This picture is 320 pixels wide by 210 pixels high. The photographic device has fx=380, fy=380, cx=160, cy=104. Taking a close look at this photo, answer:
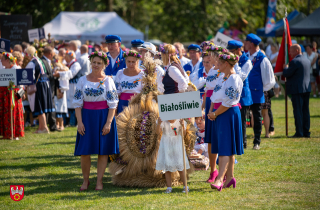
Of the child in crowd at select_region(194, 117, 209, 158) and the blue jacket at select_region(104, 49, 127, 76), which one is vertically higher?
the blue jacket at select_region(104, 49, 127, 76)

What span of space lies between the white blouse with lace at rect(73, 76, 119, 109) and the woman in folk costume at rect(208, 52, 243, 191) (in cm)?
151

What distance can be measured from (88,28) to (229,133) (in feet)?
54.3

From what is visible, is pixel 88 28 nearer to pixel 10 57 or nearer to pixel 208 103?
pixel 10 57

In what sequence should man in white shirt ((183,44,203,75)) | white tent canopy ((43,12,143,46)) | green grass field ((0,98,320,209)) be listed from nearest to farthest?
green grass field ((0,98,320,209)) < man in white shirt ((183,44,203,75)) < white tent canopy ((43,12,143,46))

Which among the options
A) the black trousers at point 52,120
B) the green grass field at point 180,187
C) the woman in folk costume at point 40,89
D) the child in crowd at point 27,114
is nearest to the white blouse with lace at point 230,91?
the green grass field at point 180,187

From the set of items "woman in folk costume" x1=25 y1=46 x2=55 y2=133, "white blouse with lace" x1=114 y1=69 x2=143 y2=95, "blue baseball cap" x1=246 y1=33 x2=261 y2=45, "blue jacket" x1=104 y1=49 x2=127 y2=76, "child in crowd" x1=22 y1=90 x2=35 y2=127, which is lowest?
"child in crowd" x1=22 y1=90 x2=35 y2=127

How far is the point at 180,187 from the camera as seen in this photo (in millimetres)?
5949

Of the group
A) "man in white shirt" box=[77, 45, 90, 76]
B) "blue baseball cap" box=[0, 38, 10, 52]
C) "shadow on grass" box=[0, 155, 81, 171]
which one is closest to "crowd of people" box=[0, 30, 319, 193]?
"blue baseball cap" box=[0, 38, 10, 52]

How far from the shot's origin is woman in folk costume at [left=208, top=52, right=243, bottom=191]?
5.43 metres

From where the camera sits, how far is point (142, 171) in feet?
19.7

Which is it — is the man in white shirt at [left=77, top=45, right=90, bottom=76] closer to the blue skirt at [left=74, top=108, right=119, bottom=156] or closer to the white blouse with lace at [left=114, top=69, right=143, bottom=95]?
the white blouse with lace at [left=114, top=69, right=143, bottom=95]

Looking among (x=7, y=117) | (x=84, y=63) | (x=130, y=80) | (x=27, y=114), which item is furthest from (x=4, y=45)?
(x=130, y=80)

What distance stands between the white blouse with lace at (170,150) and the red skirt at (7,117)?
236 inches

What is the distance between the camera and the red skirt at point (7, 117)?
33.2 ft
